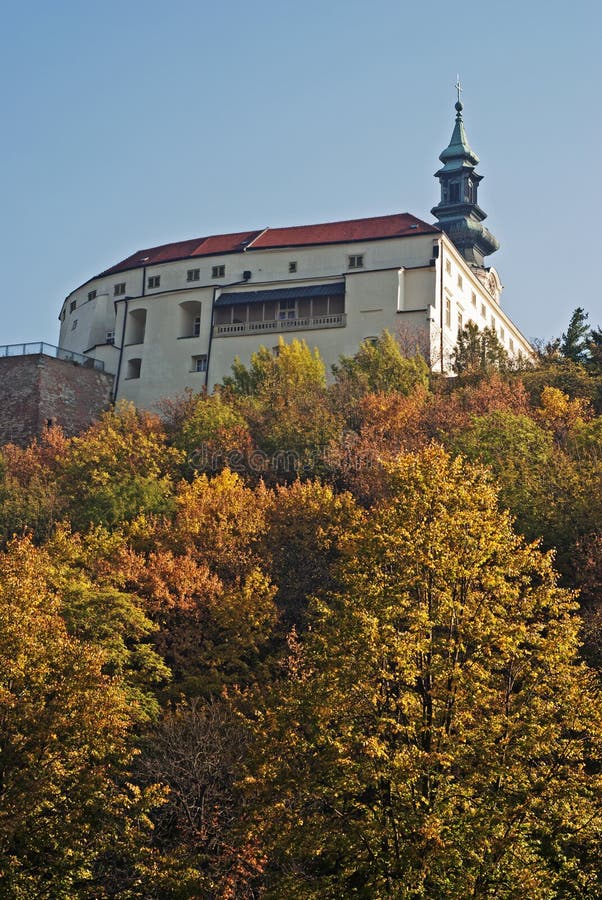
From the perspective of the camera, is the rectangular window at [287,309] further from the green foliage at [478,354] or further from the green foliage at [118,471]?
the green foliage at [118,471]

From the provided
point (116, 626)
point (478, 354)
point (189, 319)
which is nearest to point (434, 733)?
point (116, 626)

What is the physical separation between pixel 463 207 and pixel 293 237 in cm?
3031

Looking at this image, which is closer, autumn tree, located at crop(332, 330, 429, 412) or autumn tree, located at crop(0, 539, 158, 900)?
autumn tree, located at crop(0, 539, 158, 900)

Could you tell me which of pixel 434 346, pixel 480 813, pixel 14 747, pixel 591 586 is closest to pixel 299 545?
pixel 591 586

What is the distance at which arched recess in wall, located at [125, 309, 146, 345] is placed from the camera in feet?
249

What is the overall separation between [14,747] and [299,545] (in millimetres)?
16848

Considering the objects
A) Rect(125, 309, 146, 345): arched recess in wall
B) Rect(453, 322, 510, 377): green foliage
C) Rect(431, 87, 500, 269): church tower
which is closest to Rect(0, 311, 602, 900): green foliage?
Rect(453, 322, 510, 377): green foliage

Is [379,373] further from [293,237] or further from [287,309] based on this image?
[293,237]

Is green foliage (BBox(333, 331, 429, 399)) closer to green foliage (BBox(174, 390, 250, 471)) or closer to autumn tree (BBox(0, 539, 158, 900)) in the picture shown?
green foliage (BBox(174, 390, 250, 471))

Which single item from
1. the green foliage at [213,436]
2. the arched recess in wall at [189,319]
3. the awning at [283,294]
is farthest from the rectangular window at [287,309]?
the green foliage at [213,436]

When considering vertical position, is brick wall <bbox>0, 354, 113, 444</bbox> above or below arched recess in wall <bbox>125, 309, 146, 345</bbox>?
below

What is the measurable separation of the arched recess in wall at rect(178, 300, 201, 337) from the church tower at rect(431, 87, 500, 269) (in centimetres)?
3259

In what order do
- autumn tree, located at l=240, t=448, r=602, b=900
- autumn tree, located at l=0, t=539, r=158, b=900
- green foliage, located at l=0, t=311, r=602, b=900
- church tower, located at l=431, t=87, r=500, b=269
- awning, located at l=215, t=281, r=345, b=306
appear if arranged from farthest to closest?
1. church tower, located at l=431, t=87, r=500, b=269
2. awning, located at l=215, t=281, r=345, b=306
3. autumn tree, located at l=0, t=539, r=158, b=900
4. green foliage, located at l=0, t=311, r=602, b=900
5. autumn tree, located at l=240, t=448, r=602, b=900

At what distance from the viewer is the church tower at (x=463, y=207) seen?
4021 inches
